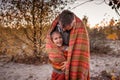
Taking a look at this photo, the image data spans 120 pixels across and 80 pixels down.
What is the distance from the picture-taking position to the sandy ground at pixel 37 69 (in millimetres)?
9172

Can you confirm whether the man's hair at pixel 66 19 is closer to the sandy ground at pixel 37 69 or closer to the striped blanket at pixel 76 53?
the striped blanket at pixel 76 53

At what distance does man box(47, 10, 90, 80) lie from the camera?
4.84m

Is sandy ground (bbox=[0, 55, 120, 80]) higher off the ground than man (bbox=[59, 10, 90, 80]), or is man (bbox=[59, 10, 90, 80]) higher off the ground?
man (bbox=[59, 10, 90, 80])

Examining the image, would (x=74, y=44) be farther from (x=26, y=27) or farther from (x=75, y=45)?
(x=26, y=27)

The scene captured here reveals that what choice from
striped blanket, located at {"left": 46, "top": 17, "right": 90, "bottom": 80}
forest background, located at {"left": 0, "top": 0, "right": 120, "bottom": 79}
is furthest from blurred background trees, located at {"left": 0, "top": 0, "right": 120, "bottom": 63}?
striped blanket, located at {"left": 46, "top": 17, "right": 90, "bottom": 80}

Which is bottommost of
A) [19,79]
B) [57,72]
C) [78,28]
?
[19,79]

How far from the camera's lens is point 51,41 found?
16.4ft

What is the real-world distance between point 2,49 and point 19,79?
3.71 meters

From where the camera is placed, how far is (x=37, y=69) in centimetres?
1005

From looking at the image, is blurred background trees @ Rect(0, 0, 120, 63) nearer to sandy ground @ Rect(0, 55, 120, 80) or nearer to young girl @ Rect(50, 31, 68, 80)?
sandy ground @ Rect(0, 55, 120, 80)

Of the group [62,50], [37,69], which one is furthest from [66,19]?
[37,69]

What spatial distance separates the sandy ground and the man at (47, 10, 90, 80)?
403 centimetres

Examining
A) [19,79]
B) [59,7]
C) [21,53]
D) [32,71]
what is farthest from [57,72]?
[21,53]

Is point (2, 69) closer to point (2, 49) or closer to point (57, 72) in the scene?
point (2, 49)
